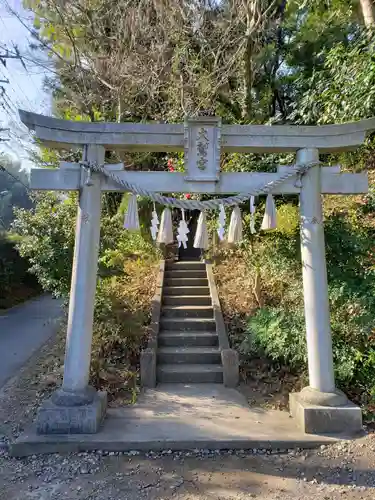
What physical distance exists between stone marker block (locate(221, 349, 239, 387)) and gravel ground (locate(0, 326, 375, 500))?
1.83m

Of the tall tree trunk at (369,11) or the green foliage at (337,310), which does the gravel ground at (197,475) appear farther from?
the tall tree trunk at (369,11)

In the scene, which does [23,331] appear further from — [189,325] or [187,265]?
[189,325]

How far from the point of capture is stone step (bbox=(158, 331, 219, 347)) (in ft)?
21.8

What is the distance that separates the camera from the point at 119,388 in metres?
5.42

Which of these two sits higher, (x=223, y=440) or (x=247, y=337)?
(x=247, y=337)

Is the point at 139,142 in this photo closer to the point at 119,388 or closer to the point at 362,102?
the point at 119,388

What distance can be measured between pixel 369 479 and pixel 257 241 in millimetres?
4553

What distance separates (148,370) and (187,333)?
4.40 feet

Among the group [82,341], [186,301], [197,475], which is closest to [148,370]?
[82,341]

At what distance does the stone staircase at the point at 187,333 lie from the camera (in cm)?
590

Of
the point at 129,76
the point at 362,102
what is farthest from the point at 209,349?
the point at 129,76

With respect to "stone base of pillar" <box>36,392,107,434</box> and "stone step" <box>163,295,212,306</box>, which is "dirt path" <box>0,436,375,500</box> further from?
"stone step" <box>163,295,212,306</box>

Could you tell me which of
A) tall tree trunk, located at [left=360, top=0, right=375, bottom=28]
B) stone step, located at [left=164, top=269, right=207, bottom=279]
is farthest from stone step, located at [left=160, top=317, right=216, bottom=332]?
tall tree trunk, located at [left=360, top=0, right=375, bottom=28]

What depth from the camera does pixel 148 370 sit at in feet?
18.7
